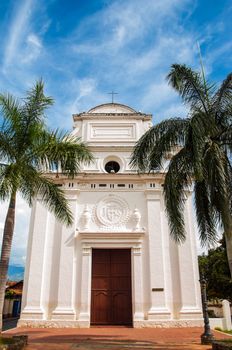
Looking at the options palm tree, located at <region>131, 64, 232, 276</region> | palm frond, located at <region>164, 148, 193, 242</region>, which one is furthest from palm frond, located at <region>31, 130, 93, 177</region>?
palm frond, located at <region>164, 148, 193, 242</region>

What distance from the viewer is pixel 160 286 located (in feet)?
50.0

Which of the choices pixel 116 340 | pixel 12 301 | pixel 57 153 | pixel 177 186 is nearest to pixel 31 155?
pixel 57 153

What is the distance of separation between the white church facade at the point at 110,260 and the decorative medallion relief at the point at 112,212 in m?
0.05

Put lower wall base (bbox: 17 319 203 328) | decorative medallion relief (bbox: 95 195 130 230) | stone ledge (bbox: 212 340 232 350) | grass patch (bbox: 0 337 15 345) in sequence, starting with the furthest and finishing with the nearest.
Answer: decorative medallion relief (bbox: 95 195 130 230) < lower wall base (bbox: 17 319 203 328) < grass patch (bbox: 0 337 15 345) < stone ledge (bbox: 212 340 232 350)

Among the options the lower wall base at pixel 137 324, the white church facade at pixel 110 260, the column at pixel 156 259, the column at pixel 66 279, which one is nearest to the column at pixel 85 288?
the white church facade at pixel 110 260

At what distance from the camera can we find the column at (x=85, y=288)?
14848 millimetres

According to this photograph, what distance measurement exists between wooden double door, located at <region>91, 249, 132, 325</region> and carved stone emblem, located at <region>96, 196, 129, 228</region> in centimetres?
144

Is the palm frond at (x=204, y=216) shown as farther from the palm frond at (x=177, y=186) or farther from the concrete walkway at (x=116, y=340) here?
the concrete walkway at (x=116, y=340)

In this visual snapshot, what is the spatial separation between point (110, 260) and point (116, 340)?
18.3 ft

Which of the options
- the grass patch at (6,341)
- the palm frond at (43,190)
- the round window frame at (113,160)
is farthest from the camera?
the round window frame at (113,160)

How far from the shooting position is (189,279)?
50.9 feet

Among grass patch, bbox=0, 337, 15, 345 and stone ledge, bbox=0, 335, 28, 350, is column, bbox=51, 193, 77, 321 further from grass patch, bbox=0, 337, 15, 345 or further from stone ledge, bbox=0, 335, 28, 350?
grass patch, bbox=0, 337, 15, 345

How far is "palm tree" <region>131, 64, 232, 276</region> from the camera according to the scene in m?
9.70

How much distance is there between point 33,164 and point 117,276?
8.37m
